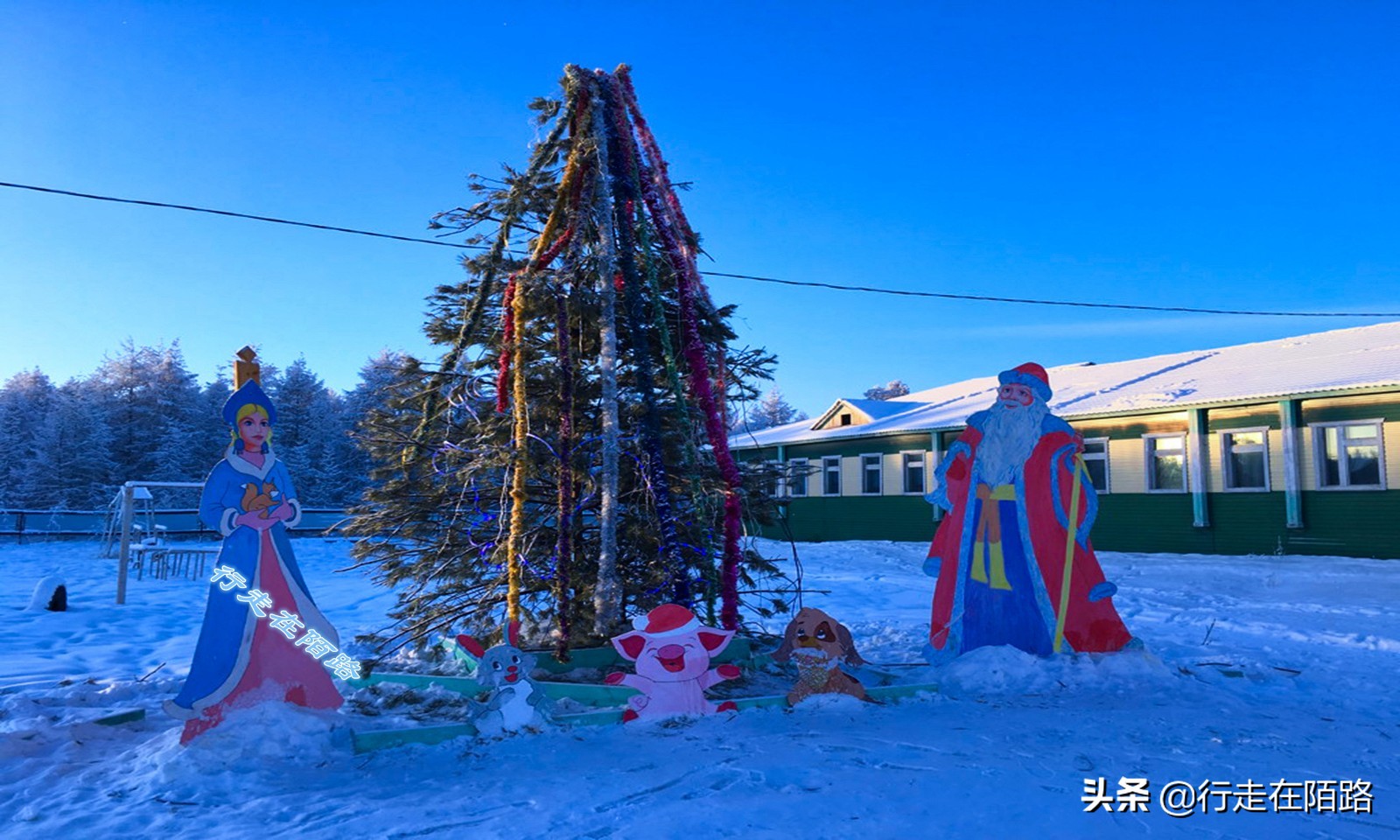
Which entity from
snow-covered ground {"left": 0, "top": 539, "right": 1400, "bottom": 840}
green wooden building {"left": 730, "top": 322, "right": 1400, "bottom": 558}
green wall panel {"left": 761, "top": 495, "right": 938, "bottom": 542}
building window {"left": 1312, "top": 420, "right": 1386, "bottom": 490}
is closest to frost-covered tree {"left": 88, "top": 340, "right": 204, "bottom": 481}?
green wall panel {"left": 761, "top": 495, "right": 938, "bottom": 542}

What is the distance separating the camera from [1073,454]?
6.71 metres

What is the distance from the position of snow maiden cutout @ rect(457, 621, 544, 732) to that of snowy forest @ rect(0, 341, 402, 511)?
1196 inches

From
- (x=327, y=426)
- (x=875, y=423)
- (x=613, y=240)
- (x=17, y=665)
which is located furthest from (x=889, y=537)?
(x=327, y=426)

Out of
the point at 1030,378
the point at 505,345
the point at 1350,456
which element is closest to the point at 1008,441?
the point at 1030,378

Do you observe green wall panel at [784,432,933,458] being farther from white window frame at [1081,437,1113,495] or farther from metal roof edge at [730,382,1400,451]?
white window frame at [1081,437,1113,495]

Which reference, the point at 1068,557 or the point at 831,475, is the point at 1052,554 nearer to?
the point at 1068,557

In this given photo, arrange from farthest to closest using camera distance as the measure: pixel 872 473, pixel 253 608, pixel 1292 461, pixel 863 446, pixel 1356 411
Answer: pixel 863 446
pixel 872 473
pixel 1292 461
pixel 1356 411
pixel 253 608

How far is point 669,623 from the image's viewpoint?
5289 millimetres

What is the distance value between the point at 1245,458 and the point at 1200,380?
242cm

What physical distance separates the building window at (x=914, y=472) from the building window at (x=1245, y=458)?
22.7 ft

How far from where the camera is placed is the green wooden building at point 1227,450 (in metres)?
15.1

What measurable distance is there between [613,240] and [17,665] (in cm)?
632

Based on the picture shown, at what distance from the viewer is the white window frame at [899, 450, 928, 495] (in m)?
21.8

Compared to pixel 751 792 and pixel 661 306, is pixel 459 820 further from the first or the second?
pixel 661 306
